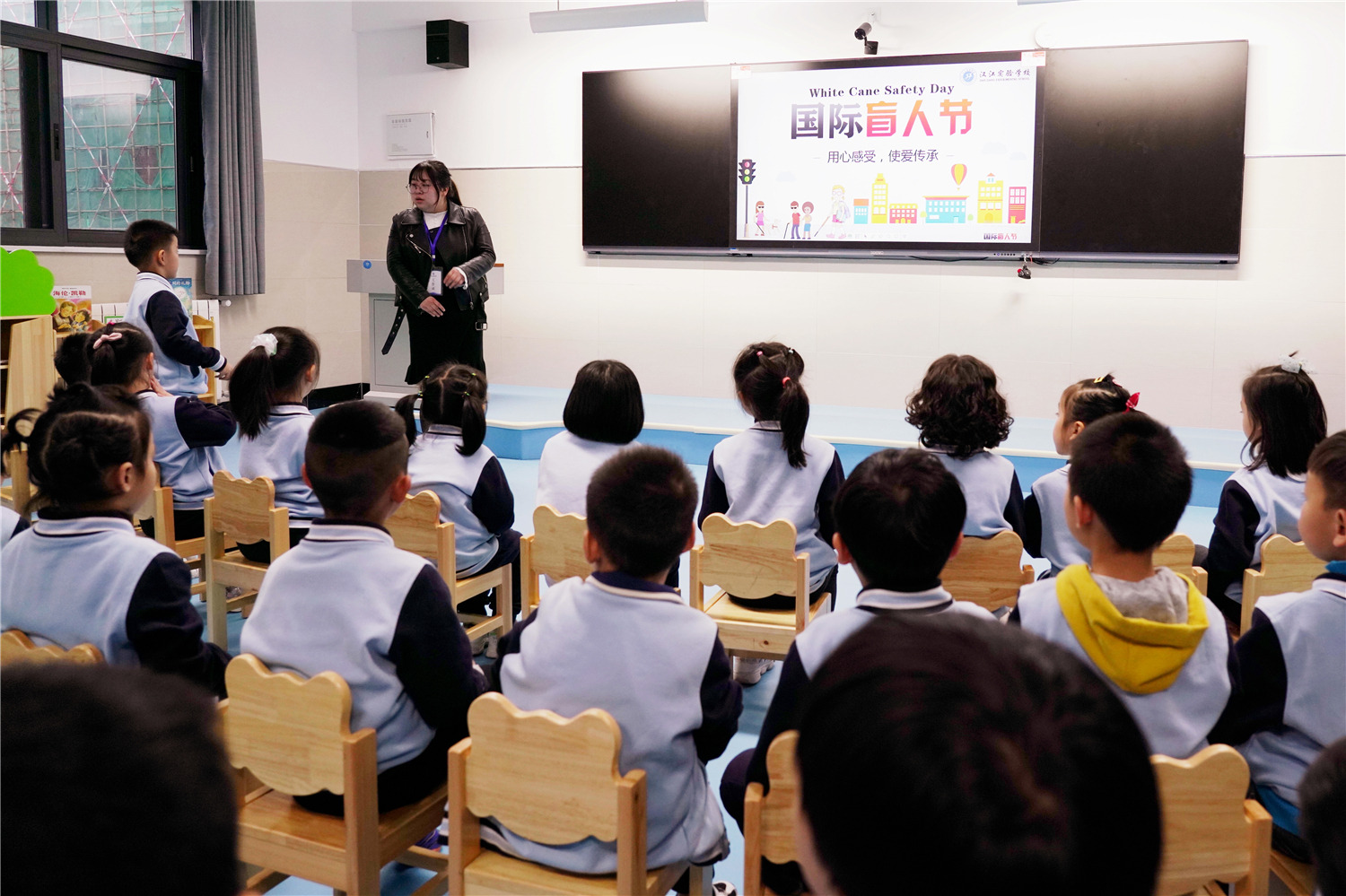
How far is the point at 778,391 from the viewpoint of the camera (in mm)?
2766

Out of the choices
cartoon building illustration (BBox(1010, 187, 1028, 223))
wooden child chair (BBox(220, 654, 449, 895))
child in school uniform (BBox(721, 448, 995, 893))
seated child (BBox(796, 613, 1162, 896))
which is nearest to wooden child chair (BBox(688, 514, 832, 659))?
child in school uniform (BBox(721, 448, 995, 893))

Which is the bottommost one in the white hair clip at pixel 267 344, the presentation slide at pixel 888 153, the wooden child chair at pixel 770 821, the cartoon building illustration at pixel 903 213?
the wooden child chair at pixel 770 821

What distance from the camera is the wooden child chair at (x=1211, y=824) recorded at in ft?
4.15

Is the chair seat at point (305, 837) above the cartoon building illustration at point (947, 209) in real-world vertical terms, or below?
below

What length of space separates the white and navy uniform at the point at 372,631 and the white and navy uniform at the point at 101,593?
5.6 inches

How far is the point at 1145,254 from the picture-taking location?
611 cm

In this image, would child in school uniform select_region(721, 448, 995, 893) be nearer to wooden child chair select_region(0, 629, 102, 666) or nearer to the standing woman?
wooden child chair select_region(0, 629, 102, 666)

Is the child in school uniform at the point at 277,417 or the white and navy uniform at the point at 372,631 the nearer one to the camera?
the white and navy uniform at the point at 372,631

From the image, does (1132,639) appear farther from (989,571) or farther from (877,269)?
(877,269)

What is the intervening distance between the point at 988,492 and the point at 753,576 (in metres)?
0.61

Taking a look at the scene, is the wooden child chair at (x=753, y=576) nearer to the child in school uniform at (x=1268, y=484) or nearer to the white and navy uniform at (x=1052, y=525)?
the white and navy uniform at (x=1052, y=525)

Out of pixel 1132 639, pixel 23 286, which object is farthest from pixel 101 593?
pixel 23 286

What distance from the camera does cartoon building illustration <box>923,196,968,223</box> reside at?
6434 millimetres

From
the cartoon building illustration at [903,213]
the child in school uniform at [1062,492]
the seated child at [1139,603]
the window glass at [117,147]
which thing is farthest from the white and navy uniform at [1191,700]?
the window glass at [117,147]
